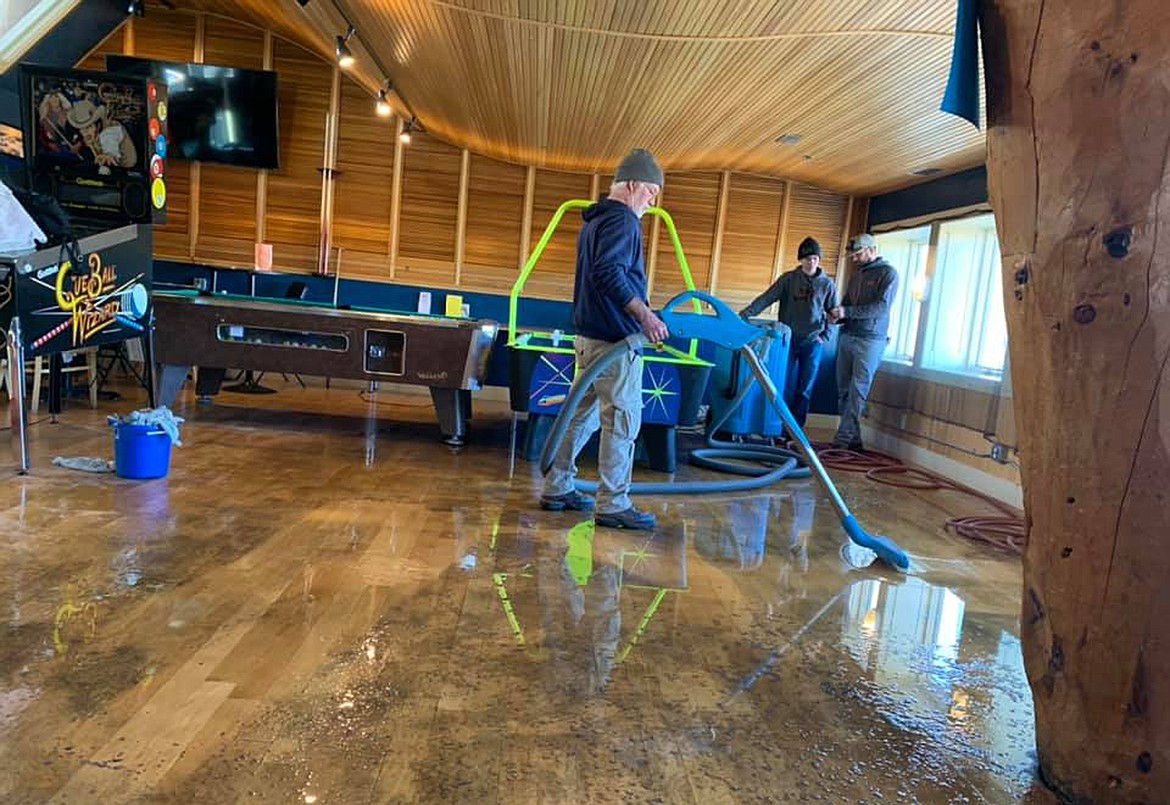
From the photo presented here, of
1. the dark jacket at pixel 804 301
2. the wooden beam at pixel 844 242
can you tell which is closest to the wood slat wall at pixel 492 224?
the dark jacket at pixel 804 301

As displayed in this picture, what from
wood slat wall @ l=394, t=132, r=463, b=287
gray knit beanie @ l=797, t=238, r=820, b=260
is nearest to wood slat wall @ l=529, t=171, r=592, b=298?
wood slat wall @ l=394, t=132, r=463, b=287

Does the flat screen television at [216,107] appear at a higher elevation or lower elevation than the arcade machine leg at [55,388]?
higher

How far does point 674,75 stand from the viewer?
14.6ft

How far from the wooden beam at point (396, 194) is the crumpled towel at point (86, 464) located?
14.3 ft

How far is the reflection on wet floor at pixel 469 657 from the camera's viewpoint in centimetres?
151

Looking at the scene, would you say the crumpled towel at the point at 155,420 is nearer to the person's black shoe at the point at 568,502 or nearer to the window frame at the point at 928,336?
the person's black shoe at the point at 568,502

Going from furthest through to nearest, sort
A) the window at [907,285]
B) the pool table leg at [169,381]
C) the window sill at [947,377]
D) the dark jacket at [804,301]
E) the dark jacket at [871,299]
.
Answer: the window at [907,285] → the dark jacket at [804,301] → the dark jacket at [871,299] → the window sill at [947,377] → the pool table leg at [169,381]

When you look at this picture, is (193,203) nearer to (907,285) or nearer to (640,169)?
(640,169)

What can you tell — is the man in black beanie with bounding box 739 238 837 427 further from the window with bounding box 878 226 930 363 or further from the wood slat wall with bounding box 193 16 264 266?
the wood slat wall with bounding box 193 16 264 266

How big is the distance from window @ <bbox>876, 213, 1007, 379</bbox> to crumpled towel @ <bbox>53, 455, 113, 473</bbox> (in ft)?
17.4

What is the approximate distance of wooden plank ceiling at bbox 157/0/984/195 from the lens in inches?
140

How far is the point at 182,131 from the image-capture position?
23.5ft

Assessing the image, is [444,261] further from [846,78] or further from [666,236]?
[846,78]

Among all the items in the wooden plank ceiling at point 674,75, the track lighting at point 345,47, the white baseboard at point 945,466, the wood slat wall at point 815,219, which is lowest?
the white baseboard at point 945,466
